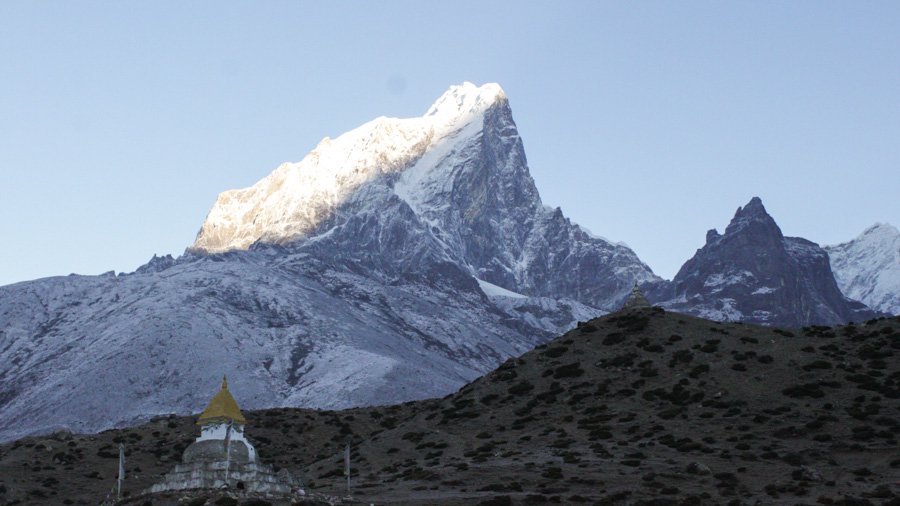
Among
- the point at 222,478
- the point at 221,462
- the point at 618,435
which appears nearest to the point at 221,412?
the point at 221,462

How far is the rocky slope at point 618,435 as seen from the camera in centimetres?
7100

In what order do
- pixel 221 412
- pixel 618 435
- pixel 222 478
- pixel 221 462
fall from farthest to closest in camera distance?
Answer: pixel 618 435
pixel 221 462
pixel 221 412
pixel 222 478

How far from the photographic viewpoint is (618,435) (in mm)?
88375

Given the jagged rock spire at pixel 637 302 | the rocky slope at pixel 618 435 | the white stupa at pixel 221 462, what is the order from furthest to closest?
the jagged rock spire at pixel 637 302 < the rocky slope at pixel 618 435 < the white stupa at pixel 221 462

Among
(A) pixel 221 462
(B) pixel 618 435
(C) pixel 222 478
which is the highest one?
(B) pixel 618 435

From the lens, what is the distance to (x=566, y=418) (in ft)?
316

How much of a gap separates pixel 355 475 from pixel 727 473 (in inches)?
1290

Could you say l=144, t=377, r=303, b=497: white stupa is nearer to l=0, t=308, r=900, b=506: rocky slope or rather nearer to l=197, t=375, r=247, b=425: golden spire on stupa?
l=197, t=375, r=247, b=425: golden spire on stupa

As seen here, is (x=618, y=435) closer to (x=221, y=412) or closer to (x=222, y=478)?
(x=222, y=478)

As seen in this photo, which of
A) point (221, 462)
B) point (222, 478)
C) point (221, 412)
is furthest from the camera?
point (221, 462)

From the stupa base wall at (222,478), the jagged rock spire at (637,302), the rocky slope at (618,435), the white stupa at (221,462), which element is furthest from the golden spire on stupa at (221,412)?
the jagged rock spire at (637,302)

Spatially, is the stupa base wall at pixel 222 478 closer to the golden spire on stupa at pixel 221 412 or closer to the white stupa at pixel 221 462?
the white stupa at pixel 221 462

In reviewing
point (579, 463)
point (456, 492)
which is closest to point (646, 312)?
point (579, 463)

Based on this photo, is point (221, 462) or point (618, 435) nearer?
point (221, 462)
